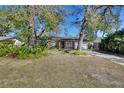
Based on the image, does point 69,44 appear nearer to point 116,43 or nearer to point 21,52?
point 116,43

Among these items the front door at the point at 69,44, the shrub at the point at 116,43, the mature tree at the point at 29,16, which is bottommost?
the front door at the point at 69,44

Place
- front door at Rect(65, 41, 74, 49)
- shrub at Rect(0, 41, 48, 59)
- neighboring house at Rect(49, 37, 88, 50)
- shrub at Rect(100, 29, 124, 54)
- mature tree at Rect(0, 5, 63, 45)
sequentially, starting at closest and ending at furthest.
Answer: shrub at Rect(0, 41, 48, 59)
mature tree at Rect(0, 5, 63, 45)
shrub at Rect(100, 29, 124, 54)
neighboring house at Rect(49, 37, 88, 50)
front door at Rect(65, 41, 74, 49)

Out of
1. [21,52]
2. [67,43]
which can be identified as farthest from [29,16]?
[67,43]

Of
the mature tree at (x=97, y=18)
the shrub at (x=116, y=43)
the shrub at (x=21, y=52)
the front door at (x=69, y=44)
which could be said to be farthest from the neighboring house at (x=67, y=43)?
the shrub at (x=21, y=52)

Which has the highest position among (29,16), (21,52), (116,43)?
(29,16)

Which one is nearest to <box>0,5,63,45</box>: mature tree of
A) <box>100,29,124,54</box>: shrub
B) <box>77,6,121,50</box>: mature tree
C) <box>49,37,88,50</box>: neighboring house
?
<box>77,6,121,50</box>: mature tree

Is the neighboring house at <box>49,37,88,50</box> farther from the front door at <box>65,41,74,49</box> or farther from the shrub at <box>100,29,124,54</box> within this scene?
the shrub at <box>100,29,124,54</box>

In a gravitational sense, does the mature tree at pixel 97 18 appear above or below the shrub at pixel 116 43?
above

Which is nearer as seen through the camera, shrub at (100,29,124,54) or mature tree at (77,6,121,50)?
mature tree at (77,6,121,50)

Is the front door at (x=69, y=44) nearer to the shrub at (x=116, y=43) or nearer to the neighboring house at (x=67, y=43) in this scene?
the neighboring house at (x=67, y=43)

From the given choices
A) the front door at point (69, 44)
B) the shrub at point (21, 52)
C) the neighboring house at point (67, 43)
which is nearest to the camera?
the shrub at point (21, 52)
